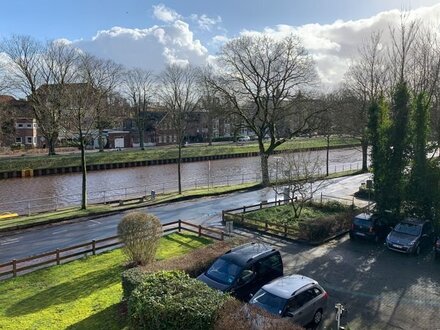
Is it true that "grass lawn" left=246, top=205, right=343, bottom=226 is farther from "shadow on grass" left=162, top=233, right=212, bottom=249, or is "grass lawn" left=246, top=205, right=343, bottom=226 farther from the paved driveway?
"shadow on grass" left=162, top=233, right=212, bottom=249

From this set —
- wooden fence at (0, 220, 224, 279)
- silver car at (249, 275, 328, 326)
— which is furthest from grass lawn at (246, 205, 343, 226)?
silver car at (249, 275, 328, 326)

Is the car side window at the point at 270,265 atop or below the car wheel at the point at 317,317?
atop

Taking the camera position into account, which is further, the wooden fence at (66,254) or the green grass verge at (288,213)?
the green grass verge at (288,213)

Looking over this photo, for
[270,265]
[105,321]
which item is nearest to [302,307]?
[270,265]

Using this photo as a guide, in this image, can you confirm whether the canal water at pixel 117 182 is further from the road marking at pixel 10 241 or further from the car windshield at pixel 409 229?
the car windshield at pixel 409 229

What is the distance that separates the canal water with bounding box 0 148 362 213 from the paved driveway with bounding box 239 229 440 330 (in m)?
12.4

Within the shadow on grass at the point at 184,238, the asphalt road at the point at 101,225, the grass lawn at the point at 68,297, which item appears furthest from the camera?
the asphalt road at the point at 101,225

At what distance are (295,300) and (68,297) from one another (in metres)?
7.55

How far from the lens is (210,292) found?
962 cm

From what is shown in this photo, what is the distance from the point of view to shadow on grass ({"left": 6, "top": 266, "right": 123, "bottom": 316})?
12.5m

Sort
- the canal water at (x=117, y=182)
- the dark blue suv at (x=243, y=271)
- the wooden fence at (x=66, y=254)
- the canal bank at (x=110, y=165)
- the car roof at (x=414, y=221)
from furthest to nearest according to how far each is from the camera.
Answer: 1. the canal bank at (x=110, y=165)
2. the canal water at (x=117, y=182)
3. the car roof at (x=414, y=221)
4. the wooden fence at (x=66, y=254)
5. the dark blue suv at (x=243, y=271)

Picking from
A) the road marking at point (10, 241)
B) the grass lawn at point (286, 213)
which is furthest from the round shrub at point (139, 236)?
the grass lawn at point (286, 213)

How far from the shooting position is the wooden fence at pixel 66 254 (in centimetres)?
1542

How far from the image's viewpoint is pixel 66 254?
1833 centimetres
